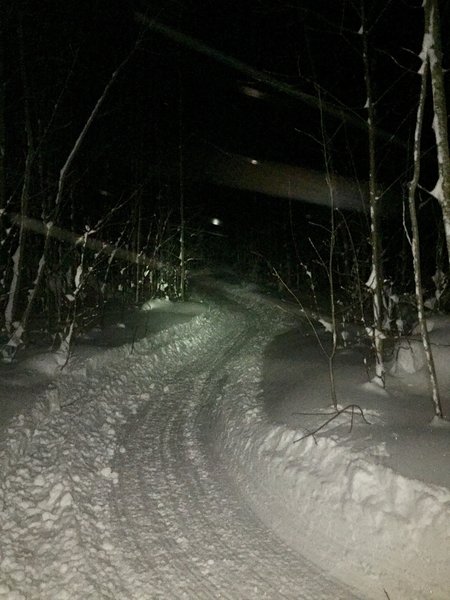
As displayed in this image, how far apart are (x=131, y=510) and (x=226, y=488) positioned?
126 centimetres

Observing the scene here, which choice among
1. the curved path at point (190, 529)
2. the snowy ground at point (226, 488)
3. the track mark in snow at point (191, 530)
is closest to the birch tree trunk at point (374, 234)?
the snowy ground at point (226, 488)

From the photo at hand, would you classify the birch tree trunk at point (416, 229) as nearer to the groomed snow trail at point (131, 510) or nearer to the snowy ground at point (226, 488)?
the snowy ground at point (226, 488)

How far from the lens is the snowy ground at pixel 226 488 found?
4.16 metres

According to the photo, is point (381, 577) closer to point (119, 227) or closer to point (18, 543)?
point (18, 543)

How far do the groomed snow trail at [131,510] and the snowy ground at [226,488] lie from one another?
0.02m

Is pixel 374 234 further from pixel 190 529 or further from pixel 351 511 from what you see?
pixel 190 529

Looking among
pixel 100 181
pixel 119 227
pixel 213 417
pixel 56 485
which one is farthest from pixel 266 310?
pixel 56 485

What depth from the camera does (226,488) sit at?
578 centimetres

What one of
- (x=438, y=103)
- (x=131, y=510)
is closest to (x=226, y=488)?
(x=131, y=510)

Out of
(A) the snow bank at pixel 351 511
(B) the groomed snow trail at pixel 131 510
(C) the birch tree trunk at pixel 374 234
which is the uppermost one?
(C) the birch tree trunk at pixel 374 234

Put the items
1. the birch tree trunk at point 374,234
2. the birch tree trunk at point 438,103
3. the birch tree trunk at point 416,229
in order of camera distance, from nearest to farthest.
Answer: the birch tree trunk at point 438,103 → the birch tree trunk at point 416,229 → the birch tree trunk at point 374,234

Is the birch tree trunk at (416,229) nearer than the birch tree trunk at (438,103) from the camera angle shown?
No

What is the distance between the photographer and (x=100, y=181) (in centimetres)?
2241

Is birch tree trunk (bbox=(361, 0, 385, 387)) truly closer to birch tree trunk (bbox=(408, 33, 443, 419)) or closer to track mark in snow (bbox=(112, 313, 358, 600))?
birch tree trunk (bbox=(408, 33, 443, 419))
